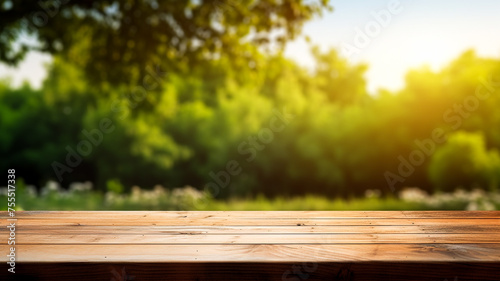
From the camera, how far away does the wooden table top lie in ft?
5.58

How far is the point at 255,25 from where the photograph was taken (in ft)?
25.8

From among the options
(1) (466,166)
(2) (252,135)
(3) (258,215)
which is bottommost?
(3) (258,215)

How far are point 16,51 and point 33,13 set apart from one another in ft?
3.86

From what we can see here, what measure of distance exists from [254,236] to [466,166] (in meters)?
12.6

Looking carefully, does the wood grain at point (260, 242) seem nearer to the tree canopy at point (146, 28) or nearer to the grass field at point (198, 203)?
the tree canopy at point (146, 28)

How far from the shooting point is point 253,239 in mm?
1951

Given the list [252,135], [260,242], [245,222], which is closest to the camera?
[260,242]

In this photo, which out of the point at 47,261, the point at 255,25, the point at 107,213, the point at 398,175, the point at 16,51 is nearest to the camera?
the point at 47,261

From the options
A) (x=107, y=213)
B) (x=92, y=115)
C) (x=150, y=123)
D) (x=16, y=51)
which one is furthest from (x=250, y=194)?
(x=107, y=213)

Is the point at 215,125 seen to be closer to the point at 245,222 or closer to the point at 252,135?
the point at 252,135

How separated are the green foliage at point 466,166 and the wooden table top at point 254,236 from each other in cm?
1137
